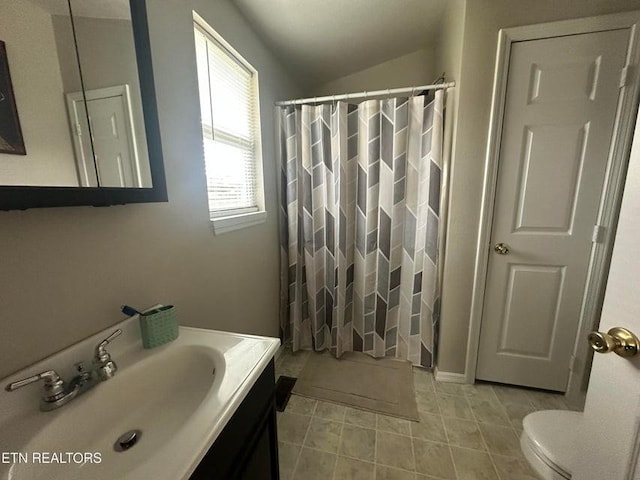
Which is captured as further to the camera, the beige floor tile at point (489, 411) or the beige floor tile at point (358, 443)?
the beige floor tile at point (489, 411)

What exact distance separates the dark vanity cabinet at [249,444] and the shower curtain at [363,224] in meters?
1.12

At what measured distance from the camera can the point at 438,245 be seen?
66.6 inches

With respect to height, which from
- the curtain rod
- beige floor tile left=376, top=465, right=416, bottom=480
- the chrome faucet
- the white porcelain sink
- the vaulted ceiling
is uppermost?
the vaulted ceiling

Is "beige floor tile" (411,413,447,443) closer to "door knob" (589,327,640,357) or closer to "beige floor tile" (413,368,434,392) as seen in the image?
"beige floor tile" (413,368,434,392)

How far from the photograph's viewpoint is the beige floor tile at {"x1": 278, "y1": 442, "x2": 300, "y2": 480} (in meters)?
1.19

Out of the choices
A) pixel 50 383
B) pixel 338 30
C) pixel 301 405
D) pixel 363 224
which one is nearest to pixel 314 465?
pixel 301 405

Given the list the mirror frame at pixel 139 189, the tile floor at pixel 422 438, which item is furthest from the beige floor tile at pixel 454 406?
the mirror frame at pixel 139 189

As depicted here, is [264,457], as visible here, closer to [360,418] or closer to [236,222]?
[360,418]

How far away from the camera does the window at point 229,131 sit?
49.0 inches

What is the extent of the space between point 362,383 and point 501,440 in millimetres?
786

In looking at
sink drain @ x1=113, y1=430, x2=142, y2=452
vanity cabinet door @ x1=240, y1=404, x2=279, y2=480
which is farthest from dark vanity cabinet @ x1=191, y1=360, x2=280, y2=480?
sink drain @ x1=113, y1=430, x2=142, y2=452

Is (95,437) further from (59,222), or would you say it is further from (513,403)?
(513,403)

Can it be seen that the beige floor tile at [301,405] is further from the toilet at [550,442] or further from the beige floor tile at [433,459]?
the toilet at [550,442]

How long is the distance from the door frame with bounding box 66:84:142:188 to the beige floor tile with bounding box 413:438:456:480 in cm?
170
